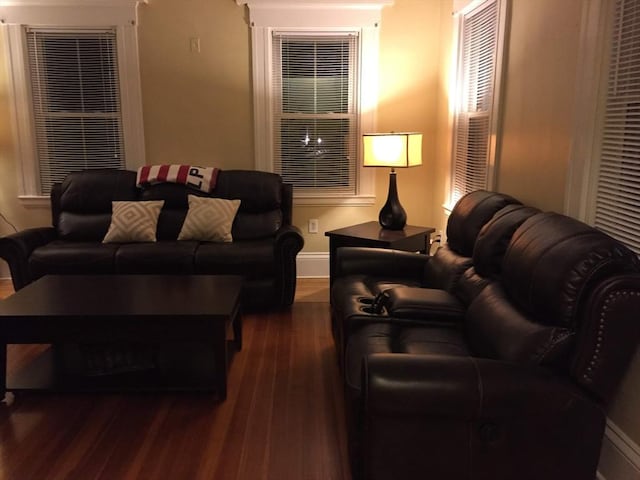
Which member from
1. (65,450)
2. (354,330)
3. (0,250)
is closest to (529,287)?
(354,330)

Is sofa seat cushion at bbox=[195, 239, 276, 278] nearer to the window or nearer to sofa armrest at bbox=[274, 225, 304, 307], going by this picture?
sofa armrest at bbox=[274, 225, 304, 307]

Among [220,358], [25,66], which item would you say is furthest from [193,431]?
[25,66]

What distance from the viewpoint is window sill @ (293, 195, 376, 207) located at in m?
Answer: 4.73

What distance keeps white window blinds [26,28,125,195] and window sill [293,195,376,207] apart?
1.65 metres

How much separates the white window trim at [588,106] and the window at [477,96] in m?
0.97

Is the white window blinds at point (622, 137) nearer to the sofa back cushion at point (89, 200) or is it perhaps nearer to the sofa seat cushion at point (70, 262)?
the sofa seat cushion at point (70, 262)

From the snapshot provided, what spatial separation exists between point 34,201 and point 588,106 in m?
4.43

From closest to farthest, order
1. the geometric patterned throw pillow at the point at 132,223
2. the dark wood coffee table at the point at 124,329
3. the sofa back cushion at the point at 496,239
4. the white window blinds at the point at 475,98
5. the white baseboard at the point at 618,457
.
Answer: the white baseboard at the point at 618,457
the sofa back cushion at the point at 496,239
the dark wood coffee table at the point at 124,329
the white window blinds at the point at 475,98
the geometric patterned throw pillow at the point at 132,223

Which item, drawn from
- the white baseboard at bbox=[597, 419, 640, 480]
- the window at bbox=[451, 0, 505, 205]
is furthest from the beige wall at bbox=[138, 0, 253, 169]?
the white baseboard at bbox=[597, 419, 640, 480]

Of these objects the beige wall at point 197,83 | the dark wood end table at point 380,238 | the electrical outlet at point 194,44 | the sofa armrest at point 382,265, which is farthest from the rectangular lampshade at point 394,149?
the electrical outlet at point 194,44

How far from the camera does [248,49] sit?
4.46 m

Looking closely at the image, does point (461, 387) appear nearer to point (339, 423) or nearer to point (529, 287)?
point (529, 287)

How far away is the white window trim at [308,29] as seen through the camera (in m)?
4.36

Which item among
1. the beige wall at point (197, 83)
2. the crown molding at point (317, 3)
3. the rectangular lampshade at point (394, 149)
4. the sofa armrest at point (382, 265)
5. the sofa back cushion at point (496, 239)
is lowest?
the sofa armrest at point (382, 265)
